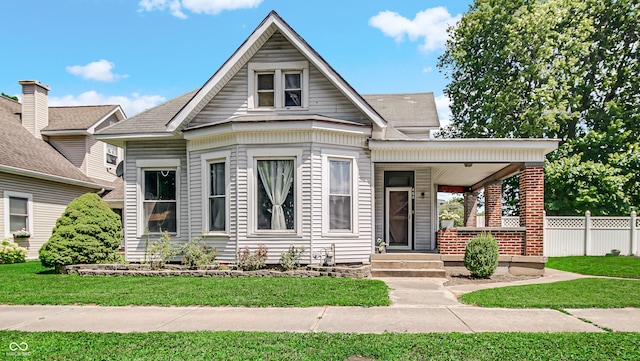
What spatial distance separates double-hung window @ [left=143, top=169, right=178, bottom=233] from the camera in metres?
13.0

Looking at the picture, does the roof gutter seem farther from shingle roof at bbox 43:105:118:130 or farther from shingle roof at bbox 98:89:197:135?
shingle roof at bbox 98:89:197:135

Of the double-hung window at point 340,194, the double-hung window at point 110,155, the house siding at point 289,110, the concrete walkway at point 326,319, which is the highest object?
the house siding at point 289,110

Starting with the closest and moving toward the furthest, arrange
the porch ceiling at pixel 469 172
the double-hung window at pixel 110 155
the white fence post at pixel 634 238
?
the porch ceiling at pixel 469 172 → the white fence post at pixel 634 238 → the double-hung window at pixel 110 155

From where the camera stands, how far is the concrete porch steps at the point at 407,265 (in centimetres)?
1127

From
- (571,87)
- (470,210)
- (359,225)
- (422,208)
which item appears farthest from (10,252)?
(571,87)

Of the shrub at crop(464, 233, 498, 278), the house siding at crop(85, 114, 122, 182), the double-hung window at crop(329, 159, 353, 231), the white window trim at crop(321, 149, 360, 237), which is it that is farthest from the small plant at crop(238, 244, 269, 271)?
the house siding at crop(85, 114, 122, 182)

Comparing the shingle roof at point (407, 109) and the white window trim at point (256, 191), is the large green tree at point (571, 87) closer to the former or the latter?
the shingle roof at point (407, 109)

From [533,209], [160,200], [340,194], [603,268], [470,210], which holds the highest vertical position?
[340,194]

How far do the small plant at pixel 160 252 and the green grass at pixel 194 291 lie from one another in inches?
49.8

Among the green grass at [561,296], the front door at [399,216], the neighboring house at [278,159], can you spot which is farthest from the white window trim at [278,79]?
the green grass at [561,296]

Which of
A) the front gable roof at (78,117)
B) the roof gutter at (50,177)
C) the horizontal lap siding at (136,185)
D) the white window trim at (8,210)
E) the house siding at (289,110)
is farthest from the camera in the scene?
the front gable roof at (78,117)

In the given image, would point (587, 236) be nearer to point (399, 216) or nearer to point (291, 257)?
point (399, 216)

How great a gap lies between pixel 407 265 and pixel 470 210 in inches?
380

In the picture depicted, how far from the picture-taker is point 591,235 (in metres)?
19.3
